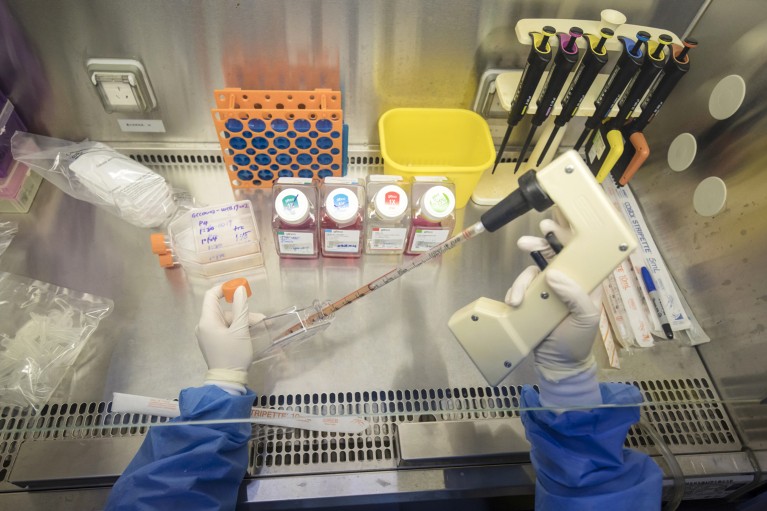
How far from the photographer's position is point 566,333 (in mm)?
858

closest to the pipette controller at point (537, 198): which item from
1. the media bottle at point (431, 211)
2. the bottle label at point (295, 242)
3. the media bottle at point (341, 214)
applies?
the media bottle at point (431, 211)

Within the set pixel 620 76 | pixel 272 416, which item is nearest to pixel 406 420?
pixel 272 416

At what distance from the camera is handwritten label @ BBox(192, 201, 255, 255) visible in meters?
1.12

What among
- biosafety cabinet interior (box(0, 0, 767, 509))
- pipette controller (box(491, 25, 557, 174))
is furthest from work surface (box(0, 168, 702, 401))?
pipette controller (box(491, 25, 557, 174))

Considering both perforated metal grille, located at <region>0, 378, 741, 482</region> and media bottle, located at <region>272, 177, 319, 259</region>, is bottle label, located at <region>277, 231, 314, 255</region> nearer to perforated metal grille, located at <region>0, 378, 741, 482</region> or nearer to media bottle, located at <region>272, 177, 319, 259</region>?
media bottle, located at <region>272, 177, 319, 259</region>

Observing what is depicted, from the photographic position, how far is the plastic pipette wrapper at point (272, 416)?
91cm

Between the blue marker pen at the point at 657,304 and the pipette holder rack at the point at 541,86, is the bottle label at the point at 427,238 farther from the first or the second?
the blue marker pen at the point at 657,304

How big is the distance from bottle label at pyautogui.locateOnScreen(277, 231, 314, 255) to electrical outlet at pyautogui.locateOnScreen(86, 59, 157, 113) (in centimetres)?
49

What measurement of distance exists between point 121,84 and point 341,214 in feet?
2.02

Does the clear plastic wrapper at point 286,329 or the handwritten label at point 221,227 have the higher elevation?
the handwritten label at point 221,227

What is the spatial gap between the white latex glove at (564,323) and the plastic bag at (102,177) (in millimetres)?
879

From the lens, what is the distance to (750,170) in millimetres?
1012

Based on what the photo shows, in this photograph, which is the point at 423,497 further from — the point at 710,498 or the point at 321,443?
the point at 710,498

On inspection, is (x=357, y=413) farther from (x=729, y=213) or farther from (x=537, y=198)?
(x=729, y=213)
